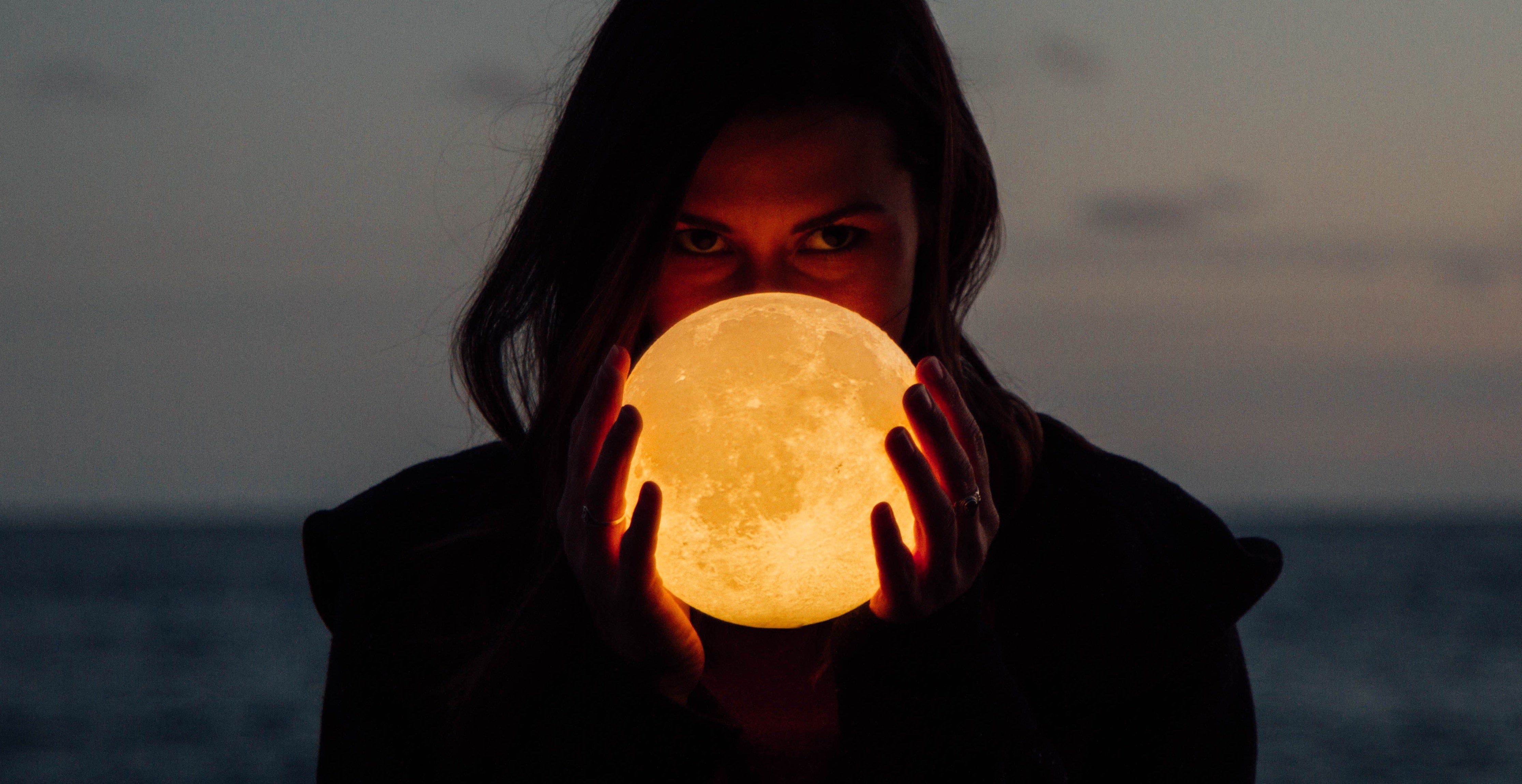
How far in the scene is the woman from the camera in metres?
2.32

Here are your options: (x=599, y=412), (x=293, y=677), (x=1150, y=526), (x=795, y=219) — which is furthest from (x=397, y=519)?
(x=293, y=677)

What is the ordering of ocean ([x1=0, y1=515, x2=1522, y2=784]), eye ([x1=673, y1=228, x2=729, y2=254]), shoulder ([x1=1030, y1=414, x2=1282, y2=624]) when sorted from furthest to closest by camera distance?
ocean ([x1=0, y1=515, x2=1522, y2=784])
shoulder ([x1=1030, y1=414, x2=1282, y2=624])
eye ([x1=673, y1=228, x2=729, y2=254])

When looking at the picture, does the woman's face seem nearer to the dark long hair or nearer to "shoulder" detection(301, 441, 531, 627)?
the dark long hair

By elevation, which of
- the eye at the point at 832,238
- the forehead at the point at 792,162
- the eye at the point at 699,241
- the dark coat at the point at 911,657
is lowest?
the dark coat at the point at 911,657

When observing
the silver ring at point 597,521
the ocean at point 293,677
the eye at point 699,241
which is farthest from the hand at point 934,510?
the ocean at point 293,677

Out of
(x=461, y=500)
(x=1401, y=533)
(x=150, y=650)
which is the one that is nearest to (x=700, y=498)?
(x=461, y=500)

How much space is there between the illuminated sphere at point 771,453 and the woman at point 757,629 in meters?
0.08

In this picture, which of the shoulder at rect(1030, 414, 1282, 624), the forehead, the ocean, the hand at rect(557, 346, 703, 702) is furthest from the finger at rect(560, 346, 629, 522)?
the ocean

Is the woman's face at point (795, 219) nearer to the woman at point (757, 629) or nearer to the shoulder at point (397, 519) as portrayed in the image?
the woman at point (757, 629)

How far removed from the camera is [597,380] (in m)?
2.11

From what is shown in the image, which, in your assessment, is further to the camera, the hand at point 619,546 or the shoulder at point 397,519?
the shoulder at point 397,519

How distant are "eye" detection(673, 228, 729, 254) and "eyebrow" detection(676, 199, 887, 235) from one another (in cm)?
3

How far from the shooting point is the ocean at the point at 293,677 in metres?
26.2

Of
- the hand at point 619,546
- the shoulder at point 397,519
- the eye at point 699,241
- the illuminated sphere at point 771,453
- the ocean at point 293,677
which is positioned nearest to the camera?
the illuminated sphere at point 771,453
